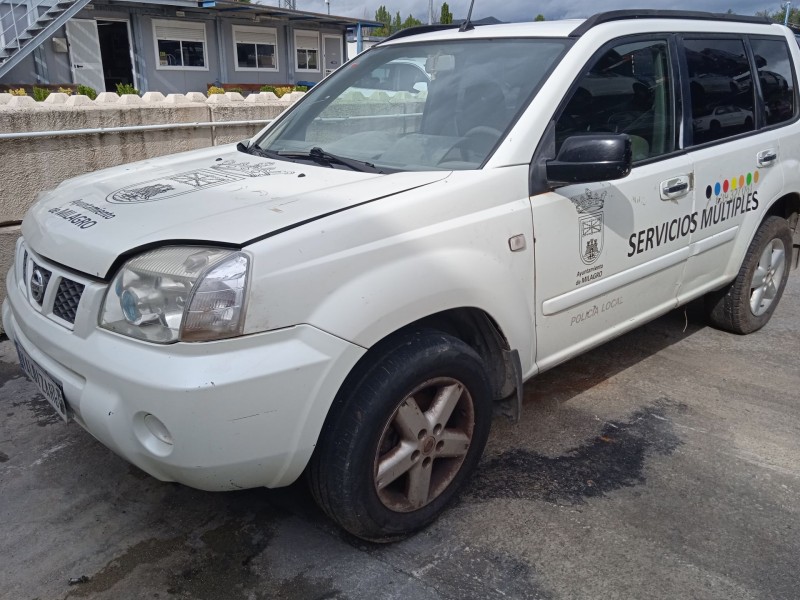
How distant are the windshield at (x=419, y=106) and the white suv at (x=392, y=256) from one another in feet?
0.04

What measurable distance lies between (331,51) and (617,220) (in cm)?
2698

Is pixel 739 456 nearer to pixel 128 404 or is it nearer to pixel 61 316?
pixel 128 404

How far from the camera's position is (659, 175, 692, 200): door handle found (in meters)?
3.27

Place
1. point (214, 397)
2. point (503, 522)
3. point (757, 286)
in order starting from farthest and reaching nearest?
1. point (757, 286)
2. point (503, 522)
3. point (214, 397)

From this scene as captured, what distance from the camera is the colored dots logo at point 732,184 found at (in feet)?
11.9

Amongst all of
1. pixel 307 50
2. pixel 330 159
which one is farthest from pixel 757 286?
pixel 307 50

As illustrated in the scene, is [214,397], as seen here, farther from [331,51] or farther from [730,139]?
[331,51]

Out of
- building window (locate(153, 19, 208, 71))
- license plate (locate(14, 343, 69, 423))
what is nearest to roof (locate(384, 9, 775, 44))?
license plate (locate(14, 343, 69, 423))

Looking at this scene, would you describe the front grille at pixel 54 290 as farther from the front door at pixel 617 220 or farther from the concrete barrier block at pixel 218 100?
the concrete barrier block at pixel 218 100

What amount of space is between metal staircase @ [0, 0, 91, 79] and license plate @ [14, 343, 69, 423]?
1667cm

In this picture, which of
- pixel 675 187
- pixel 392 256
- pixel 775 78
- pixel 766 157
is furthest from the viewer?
pixel 775 78

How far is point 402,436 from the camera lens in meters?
2.46

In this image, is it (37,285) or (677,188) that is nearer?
(37,285)

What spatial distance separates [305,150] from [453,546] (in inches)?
71.6
